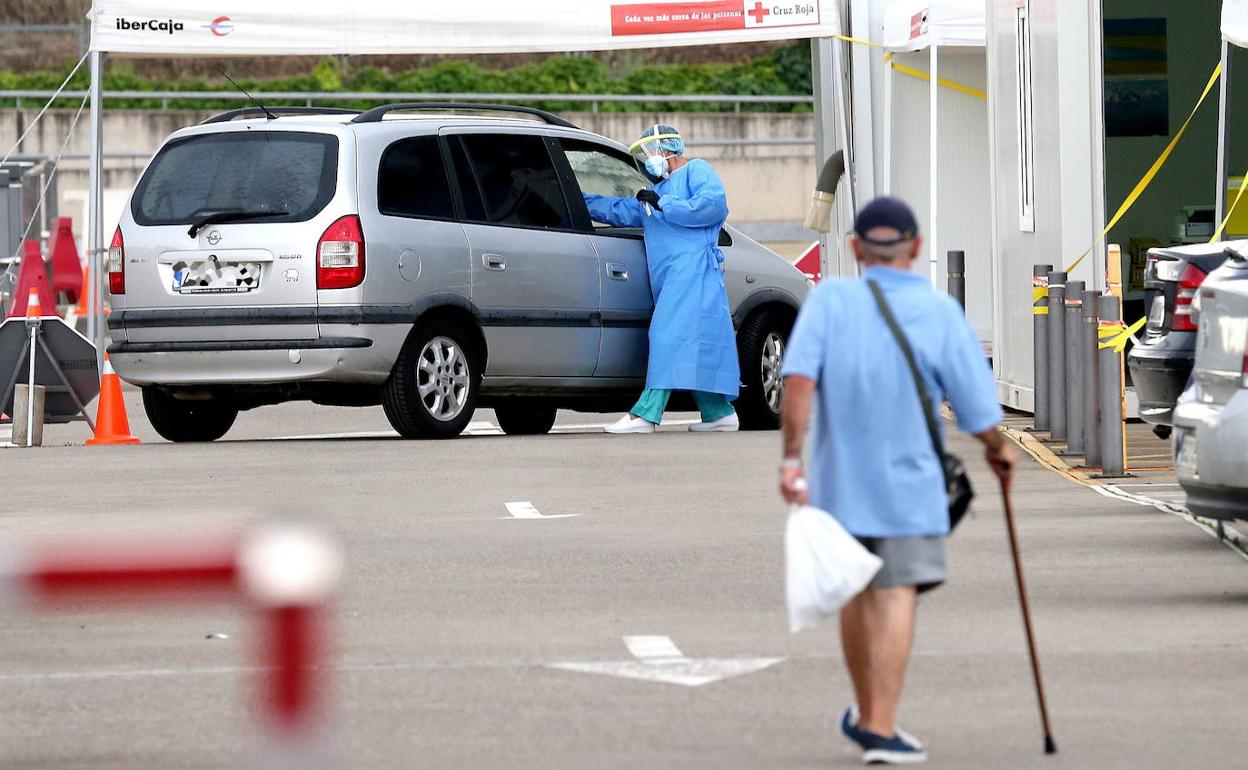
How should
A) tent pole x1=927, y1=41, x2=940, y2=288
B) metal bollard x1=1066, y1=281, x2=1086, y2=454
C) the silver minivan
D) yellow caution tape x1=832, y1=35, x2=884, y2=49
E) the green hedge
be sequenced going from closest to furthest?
metal bollard x1=1066, y1=281, x2=1086, y2=454 < the silver minivan < tent pole x1=927, y1=41, x2=940, y2=288 < yellow caution tape x1=832, y1=35, x2=884, y2=49 < the green hedge

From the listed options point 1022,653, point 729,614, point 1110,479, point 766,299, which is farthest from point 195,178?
point 1022,653

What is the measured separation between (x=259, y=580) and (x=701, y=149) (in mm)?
32516

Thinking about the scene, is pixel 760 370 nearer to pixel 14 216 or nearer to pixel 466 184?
pixel 466 184

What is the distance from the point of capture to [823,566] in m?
6.09

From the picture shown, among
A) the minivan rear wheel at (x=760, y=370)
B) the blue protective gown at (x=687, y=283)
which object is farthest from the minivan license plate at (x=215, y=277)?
the minivan rear wheel at (x=760, y=370)

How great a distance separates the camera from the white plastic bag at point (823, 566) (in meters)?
6.09

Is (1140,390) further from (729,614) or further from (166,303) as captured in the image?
(166,303)

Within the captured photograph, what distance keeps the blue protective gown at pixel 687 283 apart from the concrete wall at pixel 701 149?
60.6ft

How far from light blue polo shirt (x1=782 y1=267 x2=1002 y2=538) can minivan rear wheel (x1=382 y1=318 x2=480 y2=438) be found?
8183mm

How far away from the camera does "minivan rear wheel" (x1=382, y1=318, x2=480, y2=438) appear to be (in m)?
14.4

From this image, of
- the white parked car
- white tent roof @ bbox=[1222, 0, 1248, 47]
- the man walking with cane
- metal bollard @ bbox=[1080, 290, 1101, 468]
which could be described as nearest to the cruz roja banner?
Result: white tent roof @ bbox=[1222, 0, 1248, 47]

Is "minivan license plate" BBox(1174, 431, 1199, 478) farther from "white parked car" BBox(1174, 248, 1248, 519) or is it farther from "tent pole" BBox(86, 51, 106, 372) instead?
"tent pole" BBox(86, 51, 106, 372)

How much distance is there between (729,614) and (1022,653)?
116 cm

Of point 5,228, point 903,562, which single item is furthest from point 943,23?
point 903,562
